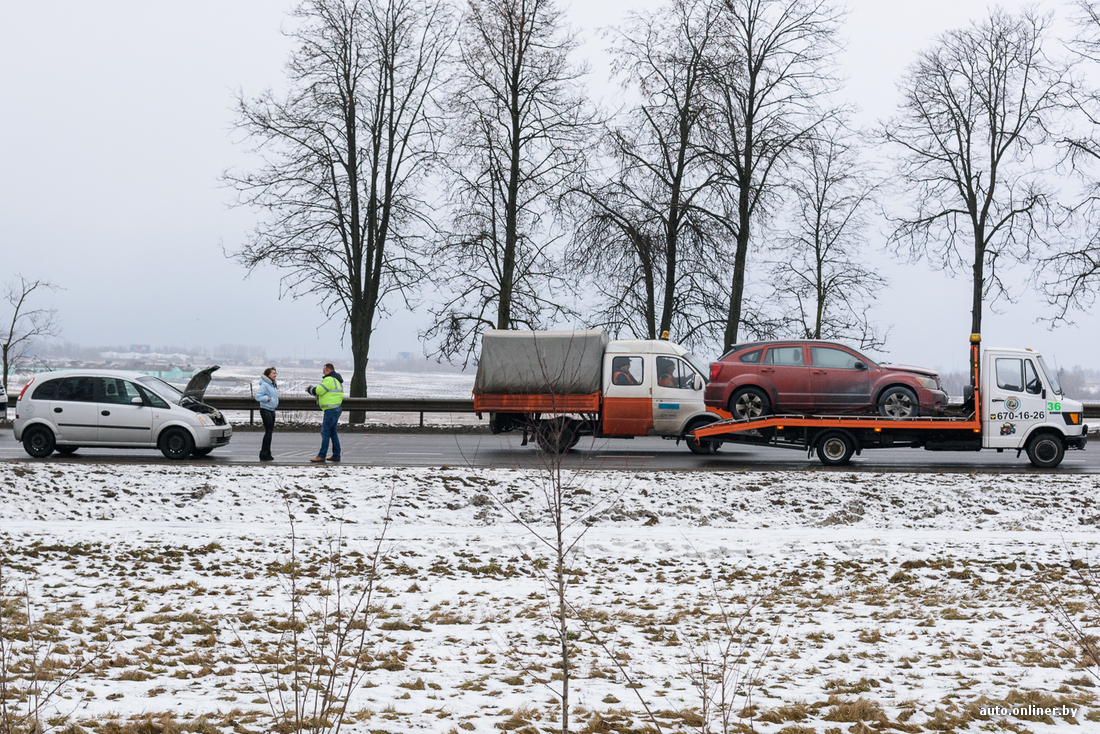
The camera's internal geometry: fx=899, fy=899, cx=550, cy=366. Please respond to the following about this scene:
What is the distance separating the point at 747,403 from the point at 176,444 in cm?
1086

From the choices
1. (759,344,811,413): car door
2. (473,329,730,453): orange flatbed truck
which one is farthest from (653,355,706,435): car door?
(759,344,811,413): car door

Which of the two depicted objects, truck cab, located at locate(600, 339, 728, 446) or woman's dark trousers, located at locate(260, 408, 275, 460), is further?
truck cab, located at locate(600, 339, 728, 446)

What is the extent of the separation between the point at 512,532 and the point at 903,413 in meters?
8.89

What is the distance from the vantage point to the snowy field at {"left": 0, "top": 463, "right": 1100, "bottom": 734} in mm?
5293

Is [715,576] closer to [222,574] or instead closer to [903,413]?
[222,574]

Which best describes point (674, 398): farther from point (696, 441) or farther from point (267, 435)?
point (267, 435)

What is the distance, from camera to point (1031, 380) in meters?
16.6

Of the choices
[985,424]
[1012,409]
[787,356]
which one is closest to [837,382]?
[787,356]

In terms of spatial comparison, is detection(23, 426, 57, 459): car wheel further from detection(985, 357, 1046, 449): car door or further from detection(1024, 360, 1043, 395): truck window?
detection(1024, 360, 1043, 395): truck window

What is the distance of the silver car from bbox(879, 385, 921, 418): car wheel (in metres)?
12.7

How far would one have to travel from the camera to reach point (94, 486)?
1323 centimetres

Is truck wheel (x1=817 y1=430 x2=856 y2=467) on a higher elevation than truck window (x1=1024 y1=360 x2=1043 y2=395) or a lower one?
lower

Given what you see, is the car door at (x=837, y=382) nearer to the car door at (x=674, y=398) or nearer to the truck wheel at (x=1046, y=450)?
the car door at (x=674, y=398)

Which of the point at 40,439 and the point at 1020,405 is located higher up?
the point at 1020,405
